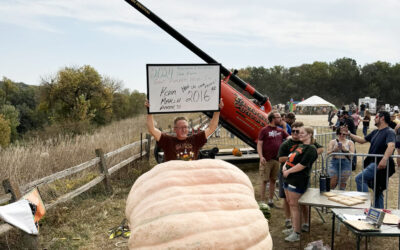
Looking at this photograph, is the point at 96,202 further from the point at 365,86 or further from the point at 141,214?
the point at 365,86

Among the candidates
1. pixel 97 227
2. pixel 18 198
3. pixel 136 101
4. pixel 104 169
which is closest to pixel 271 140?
pixel 97 227

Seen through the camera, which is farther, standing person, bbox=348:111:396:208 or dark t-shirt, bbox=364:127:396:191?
dark t-shirt, bbox=364:127:396:191

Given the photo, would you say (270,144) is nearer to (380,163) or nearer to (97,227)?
(380,163)

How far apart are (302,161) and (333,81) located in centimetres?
7348

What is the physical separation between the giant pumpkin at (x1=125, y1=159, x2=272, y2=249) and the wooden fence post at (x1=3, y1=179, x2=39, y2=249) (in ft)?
10.8

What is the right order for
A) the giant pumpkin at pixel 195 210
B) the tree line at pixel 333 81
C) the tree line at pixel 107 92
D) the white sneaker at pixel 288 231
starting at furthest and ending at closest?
1. the tree line at pixel 333 81
2. the tree line at pixel 107 92
3. the white sneaker at pixel 288 231
4. the giant pumpkin at pixel 195 210

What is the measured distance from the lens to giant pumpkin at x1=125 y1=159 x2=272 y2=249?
1.30 metres

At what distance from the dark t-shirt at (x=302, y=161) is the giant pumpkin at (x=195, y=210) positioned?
2976 mm

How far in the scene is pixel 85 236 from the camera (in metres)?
4.91

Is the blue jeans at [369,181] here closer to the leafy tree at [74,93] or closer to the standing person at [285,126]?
the standing person at [285,126]

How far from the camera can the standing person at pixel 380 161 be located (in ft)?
16.3

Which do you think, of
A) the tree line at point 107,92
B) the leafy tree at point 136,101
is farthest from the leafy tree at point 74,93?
the leafy tree at point 136,101

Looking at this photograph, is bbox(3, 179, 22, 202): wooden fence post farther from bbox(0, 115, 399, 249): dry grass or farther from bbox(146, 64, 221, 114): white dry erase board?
bbox(146, 64, 221, 114): white dry erase board

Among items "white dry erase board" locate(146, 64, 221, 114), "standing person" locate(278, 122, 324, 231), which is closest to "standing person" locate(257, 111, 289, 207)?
"standing person" locate(278, 122, 324, 231)
